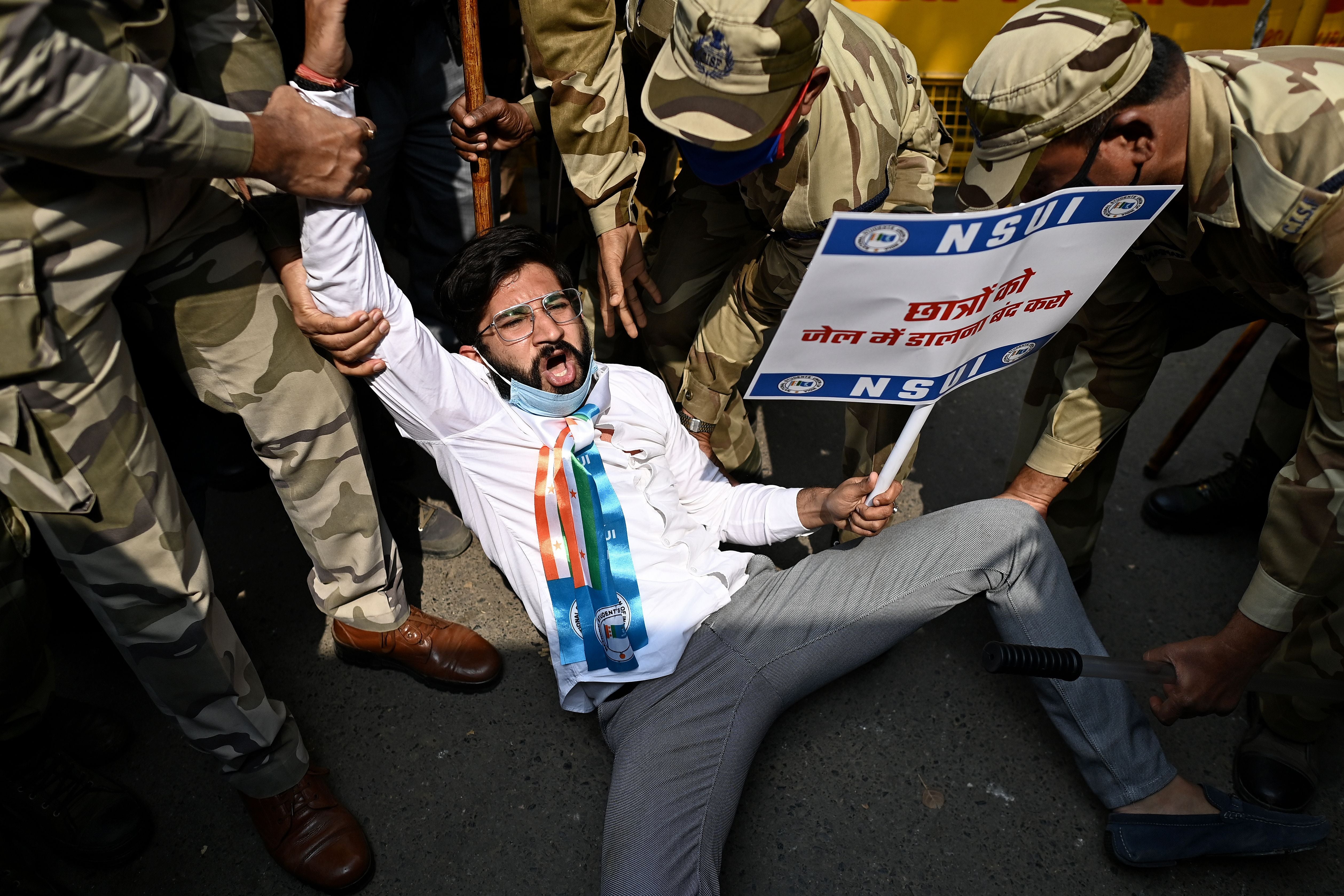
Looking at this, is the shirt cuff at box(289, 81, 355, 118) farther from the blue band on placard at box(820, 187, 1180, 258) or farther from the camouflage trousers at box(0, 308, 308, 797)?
the blue band on placard at box(820, 187, 1180, 258)

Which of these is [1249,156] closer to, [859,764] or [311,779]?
[859,764]

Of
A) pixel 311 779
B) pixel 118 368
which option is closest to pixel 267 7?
pixel 118 368

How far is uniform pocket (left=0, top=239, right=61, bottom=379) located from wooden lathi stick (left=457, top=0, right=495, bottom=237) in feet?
3.78

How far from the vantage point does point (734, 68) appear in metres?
1.96

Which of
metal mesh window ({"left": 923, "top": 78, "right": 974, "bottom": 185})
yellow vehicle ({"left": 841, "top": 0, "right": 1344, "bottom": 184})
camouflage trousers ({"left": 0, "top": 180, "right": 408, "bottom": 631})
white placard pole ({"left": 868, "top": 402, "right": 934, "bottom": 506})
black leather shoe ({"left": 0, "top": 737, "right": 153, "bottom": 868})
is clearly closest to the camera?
camouflage trousers ({"left": 0, "top": 180, "right": 408, "bottom": 631})

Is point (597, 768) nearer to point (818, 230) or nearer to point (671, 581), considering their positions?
point (671, 581)

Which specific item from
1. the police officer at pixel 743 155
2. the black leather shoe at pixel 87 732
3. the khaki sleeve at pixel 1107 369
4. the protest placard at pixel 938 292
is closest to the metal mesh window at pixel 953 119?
the police officer at pixel 743 155

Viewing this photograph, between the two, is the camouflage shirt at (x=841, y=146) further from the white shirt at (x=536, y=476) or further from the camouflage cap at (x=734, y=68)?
the white shirt at (x=536, y=476)

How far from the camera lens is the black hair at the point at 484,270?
2.38 metres

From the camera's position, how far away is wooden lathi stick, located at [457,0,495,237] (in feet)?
7.52

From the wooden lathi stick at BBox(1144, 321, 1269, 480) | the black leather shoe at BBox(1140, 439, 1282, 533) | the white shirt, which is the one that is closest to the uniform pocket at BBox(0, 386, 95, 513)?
the white shirt

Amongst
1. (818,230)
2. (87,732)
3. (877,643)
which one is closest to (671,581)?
(877,643)

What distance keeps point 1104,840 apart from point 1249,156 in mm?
1643

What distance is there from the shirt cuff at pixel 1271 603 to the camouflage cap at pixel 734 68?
1493mm
